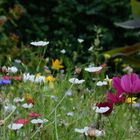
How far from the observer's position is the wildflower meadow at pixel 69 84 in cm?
212

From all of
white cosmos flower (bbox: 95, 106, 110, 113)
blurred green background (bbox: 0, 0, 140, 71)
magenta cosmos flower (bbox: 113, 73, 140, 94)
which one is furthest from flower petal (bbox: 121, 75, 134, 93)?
blurred green background (bbox: 0, 0, 140, 71)

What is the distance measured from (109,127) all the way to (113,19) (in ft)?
12.7

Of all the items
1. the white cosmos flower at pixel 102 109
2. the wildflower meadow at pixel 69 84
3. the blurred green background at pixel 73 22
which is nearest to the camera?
the white cosmos flower at pixel 102 109

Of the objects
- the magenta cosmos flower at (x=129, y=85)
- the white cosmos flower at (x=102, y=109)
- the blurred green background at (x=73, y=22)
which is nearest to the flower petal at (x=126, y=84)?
the magenta cosmos flower at (x=129, y=85)

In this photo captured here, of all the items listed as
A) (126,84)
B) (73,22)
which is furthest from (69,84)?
(73,22)

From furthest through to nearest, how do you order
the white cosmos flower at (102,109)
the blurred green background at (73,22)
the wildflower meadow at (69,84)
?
the blurred green background at (73,22), the wildflower meadow at (69,84), the white cosmos flower at (102,109)

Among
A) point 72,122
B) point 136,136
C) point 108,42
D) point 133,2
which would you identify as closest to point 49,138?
point 72,122

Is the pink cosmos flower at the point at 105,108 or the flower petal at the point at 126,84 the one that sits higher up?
the flower petal at the point at 126,84

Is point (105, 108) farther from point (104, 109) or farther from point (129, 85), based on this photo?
point (129, 85)

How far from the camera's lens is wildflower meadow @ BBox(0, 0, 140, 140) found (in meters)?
2.12

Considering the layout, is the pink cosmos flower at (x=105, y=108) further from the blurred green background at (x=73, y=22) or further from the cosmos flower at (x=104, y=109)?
the blurred green background at (x=73, y=22)

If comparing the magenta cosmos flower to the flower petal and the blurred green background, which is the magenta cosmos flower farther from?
the blurred green background

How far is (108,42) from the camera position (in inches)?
241

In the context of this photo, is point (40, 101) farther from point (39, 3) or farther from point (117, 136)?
point (39, 3)
